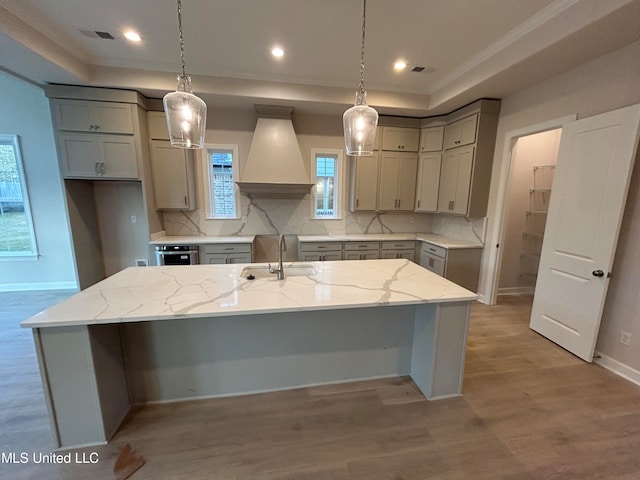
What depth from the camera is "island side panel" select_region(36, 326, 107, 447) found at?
4.72ft

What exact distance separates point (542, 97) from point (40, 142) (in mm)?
6547

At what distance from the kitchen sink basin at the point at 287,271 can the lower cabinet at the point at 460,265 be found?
2.28 metres

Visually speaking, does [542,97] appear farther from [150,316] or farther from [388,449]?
[150,316]

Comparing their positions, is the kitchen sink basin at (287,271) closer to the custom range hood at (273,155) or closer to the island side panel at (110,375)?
the island side panel at (110,375)

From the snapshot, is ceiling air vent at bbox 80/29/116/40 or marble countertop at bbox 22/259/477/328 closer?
marble countertop at bbox 22/259/477/328

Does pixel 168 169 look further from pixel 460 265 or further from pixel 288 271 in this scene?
pixel 460 265

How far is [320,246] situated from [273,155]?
1499 mm

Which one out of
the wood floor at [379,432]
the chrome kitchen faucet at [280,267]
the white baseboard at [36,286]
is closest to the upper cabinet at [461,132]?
the wood floor at [379,432]

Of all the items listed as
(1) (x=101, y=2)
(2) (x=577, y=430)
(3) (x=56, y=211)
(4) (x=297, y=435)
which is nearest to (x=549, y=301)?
(2) (x=577, y=430)

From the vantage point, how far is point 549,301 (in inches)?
111

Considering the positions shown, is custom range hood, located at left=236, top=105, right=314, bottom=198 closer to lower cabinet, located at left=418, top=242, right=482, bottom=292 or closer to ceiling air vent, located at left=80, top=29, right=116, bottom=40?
ceiling air vent, located at left=80, top=29, right=116, bottom=40

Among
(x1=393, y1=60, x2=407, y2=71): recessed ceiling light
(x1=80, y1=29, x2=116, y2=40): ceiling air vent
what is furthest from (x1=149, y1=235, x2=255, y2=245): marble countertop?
(x1=393, y1=60, x2=407, y2=71): recessed ceiling light

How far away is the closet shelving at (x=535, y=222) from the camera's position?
3.89 meters

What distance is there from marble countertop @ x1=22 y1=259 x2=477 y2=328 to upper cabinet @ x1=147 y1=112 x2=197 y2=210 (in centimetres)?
187
